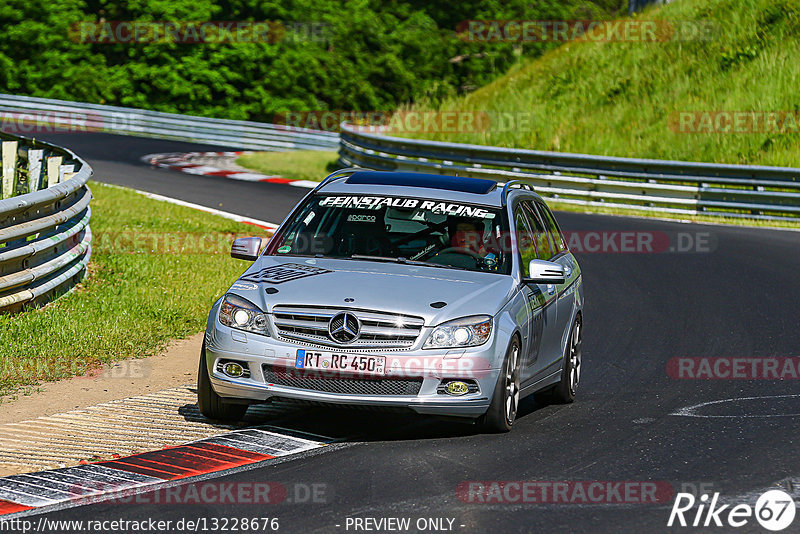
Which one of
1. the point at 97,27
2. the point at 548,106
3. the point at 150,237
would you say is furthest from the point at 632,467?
the point at 97,27

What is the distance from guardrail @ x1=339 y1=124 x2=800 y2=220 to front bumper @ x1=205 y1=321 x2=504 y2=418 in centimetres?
1654

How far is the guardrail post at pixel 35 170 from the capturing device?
47.3ft

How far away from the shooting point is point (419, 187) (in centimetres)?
923

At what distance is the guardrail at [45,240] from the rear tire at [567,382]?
4608 millimetres

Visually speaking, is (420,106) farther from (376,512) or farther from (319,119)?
(376,512)

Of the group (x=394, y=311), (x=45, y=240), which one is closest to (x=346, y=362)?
(x=394, y=311)

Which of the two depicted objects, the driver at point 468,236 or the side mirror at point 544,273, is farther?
the driver at point 468,236

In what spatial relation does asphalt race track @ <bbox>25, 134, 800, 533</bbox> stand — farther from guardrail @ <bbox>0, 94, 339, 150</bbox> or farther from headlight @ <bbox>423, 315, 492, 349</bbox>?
guardrail @ <bbox>0, 94, 339, 150</bbox>

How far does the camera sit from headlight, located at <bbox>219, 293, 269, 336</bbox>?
770 centimetres

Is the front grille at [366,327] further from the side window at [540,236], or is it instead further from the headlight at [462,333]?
the side window at [540,236]

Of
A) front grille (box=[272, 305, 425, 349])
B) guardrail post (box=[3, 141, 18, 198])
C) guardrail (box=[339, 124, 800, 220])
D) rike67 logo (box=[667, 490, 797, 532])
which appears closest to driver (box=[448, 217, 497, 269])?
front grille (box=[272, 305, 425, 349])

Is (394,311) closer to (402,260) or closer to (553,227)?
(402,260)

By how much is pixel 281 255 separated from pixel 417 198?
1.10 m

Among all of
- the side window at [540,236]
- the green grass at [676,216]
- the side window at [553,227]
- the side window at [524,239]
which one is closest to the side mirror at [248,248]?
the side window at [524,239]
